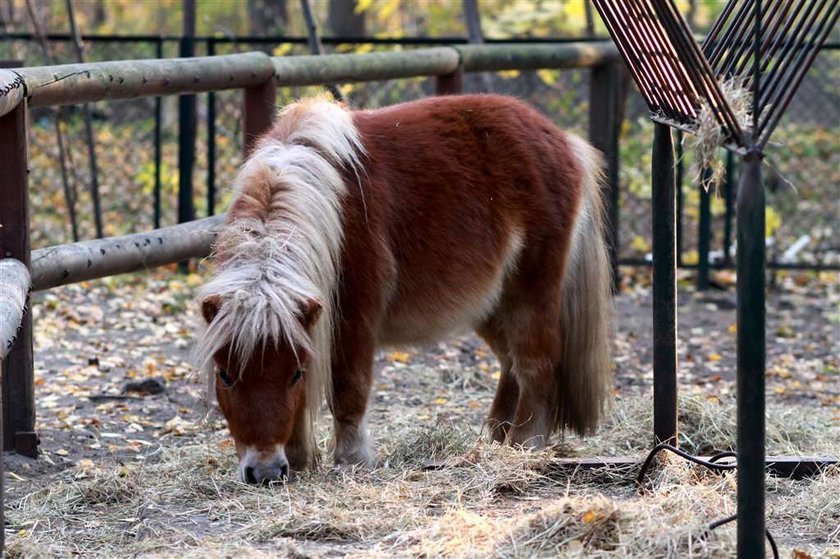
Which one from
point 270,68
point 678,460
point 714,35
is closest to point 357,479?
point 678,460

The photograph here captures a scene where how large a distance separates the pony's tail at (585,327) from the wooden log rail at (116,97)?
146cm

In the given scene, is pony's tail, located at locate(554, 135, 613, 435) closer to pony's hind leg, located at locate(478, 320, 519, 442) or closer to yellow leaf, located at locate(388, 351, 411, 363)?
pony's hind leg, located at locate(478, 320, 519, 442)

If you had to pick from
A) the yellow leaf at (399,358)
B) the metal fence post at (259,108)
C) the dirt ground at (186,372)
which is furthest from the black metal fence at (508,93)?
the metal fence post at (259,108)

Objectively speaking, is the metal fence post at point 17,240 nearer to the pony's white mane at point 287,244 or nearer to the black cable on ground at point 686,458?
the pony's white mane at point 287,244

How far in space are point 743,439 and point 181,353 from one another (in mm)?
4192

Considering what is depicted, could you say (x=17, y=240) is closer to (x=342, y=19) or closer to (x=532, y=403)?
(x=532, y=403)

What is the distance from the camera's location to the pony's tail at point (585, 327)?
4715 millimetres

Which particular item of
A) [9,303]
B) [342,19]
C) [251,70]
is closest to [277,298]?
[9,303]

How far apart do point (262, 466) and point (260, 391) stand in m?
0.24

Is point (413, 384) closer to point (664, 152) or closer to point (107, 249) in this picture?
point (107, 249)

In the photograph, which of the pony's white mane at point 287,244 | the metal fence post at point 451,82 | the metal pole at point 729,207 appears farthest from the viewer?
the metal pole at point 729,207

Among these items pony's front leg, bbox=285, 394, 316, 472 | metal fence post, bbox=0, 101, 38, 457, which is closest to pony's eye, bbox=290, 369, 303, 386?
pony's front leg, bbox=285, 394, 316, 472

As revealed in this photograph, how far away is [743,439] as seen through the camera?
2.74m

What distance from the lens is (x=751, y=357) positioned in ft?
8.85
